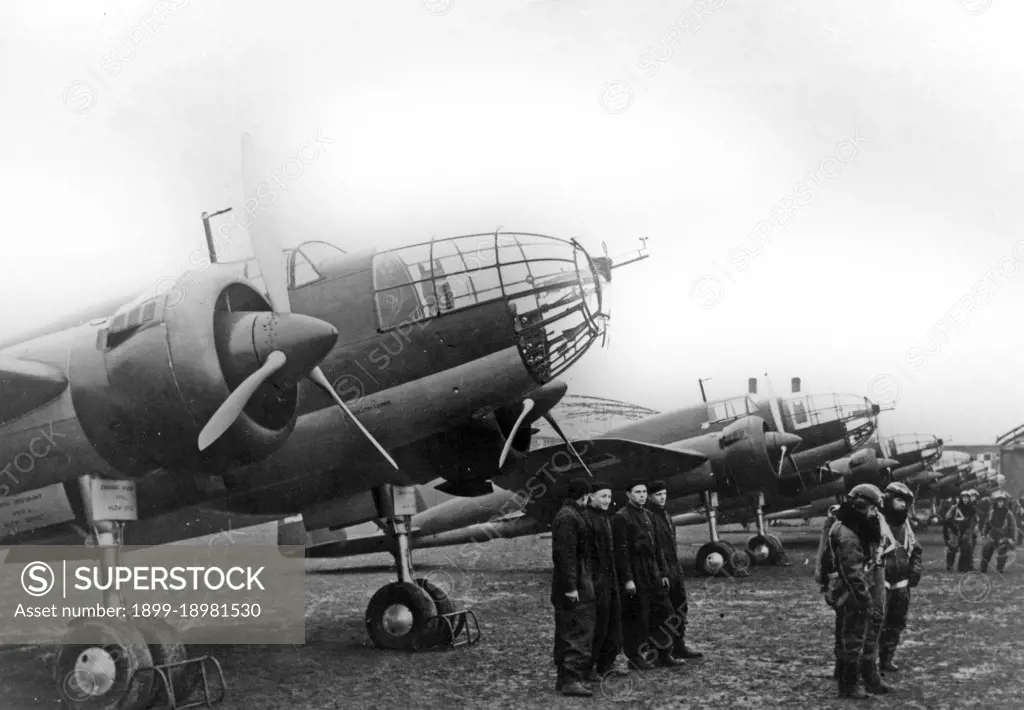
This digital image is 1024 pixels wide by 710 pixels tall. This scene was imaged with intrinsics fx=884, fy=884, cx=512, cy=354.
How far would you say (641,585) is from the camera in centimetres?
832

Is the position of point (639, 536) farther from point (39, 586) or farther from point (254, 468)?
point (39, 586)

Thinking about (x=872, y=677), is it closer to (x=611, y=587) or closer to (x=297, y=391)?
(x=611, y=587)

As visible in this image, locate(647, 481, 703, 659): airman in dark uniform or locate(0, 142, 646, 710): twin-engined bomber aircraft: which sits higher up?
locate(0, 142, 646, 710): twin-engined bomber aircraft

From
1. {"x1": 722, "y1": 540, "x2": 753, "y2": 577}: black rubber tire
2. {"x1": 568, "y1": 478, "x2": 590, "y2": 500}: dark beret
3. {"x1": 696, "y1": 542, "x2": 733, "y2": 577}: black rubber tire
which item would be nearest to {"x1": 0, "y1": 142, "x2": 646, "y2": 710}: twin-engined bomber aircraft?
{"x1": 568, "y1": 478, "x2": 590, "y2": 500}: dark beret

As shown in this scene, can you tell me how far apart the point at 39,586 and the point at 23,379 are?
7.56 feet

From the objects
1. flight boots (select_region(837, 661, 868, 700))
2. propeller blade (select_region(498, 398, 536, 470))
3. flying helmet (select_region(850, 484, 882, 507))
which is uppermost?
propeller blade (select_region(498, 398, 536, 470))

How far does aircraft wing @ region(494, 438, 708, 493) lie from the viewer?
13922mm

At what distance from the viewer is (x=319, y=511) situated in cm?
1023

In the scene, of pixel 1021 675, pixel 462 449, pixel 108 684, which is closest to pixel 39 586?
pixel 108 684

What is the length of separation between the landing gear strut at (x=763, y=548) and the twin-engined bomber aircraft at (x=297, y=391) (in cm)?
1116

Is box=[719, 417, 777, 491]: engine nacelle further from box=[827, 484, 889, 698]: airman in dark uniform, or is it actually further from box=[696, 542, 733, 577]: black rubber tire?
box=[827, 484, 889, 698]: airman in dark uniform

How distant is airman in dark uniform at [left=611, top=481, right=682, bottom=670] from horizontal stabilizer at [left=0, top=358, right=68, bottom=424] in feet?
15.9

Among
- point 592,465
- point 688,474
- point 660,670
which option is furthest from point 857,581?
point 688,474

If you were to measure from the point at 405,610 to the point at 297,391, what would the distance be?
3.00 metres
